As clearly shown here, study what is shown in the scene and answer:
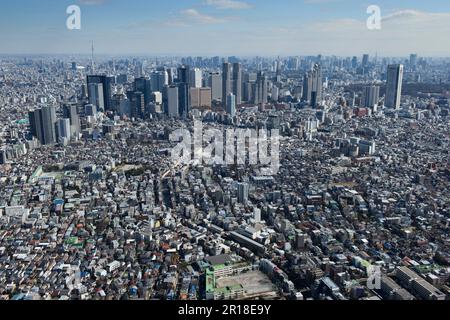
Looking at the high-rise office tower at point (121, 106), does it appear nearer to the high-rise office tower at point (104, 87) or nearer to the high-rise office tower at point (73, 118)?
the high-rise office tower at point (104, 87)

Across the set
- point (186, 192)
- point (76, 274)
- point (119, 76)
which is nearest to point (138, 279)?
point (76, 274)

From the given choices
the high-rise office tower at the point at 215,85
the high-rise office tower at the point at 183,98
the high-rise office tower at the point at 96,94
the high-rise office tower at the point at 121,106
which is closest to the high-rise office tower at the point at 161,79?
the high-rise office tower at the point at 183,98

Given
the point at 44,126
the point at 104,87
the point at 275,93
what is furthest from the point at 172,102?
the point at 275,93

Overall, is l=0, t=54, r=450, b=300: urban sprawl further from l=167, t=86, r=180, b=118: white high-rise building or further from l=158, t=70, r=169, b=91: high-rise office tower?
l=158, t=70, r=169, b=91: high-rise office tower

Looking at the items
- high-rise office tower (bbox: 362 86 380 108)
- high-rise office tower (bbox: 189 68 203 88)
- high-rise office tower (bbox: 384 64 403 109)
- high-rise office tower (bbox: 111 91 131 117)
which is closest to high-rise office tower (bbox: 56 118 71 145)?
high-rise office tower (bbox: 111 91 131 117)

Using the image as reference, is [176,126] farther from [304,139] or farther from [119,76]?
[119,76]

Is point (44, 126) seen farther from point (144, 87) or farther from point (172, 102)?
point (144, 87)
